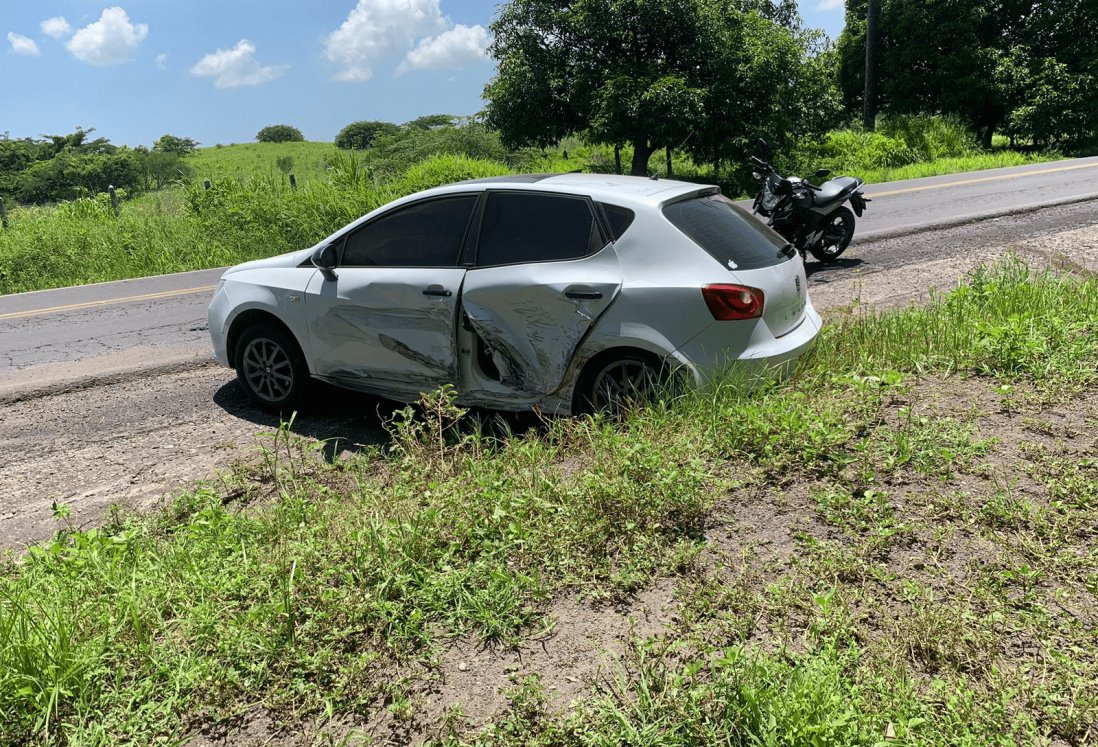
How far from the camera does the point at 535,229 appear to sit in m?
5.37

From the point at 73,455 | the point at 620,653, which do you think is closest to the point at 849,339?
the point at 620,653

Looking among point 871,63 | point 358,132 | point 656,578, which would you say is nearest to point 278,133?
point 358,132

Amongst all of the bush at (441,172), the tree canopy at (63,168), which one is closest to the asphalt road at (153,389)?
the bush at (441,172)

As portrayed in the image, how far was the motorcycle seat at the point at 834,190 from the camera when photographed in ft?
32.7

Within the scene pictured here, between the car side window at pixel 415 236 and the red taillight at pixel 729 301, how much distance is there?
1.74m

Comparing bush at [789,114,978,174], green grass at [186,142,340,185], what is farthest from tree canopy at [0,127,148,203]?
bush at [789,114,978,174]

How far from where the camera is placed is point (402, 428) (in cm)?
466

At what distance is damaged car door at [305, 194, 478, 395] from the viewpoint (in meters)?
5.50

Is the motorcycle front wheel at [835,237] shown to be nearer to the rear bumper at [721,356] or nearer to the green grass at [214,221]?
the rear bumper at [721,356]

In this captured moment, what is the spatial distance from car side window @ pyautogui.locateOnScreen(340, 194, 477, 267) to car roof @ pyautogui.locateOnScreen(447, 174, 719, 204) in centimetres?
17

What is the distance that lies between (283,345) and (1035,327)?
17.6 feet

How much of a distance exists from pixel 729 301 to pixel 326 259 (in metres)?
2.95

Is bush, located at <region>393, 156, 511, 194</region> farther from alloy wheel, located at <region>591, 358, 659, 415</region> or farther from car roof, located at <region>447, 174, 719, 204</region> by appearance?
alloy wheel, located at <region>591, 358, 659, 415</region>

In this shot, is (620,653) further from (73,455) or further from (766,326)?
(73,455)
